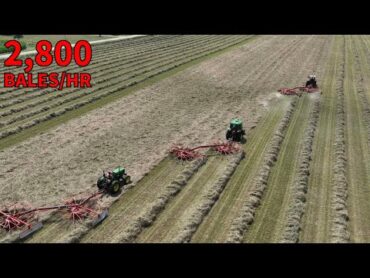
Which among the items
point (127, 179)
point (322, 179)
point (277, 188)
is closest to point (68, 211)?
point (127, 179)

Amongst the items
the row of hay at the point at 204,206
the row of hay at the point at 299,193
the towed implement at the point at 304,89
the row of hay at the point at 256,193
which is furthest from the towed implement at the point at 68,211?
the towed implement at the point at 304,89

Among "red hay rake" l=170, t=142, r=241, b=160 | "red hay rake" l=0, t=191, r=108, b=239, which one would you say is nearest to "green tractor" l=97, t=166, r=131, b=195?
"red hay rake" l=0, t=191, r=108, b=239

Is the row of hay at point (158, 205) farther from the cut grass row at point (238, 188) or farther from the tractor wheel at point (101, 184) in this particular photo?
the tractor wheel at point (101, 184)

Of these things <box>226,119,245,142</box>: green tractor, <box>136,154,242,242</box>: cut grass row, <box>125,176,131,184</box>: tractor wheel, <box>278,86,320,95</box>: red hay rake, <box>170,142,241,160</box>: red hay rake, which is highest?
<box>278,86,320,95</box>: red hay rake

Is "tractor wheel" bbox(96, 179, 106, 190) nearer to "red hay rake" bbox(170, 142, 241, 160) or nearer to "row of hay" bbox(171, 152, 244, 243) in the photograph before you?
"row of hay" bbox(171, 152, 244, 243)

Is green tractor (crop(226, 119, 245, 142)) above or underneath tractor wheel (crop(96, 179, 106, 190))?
above
